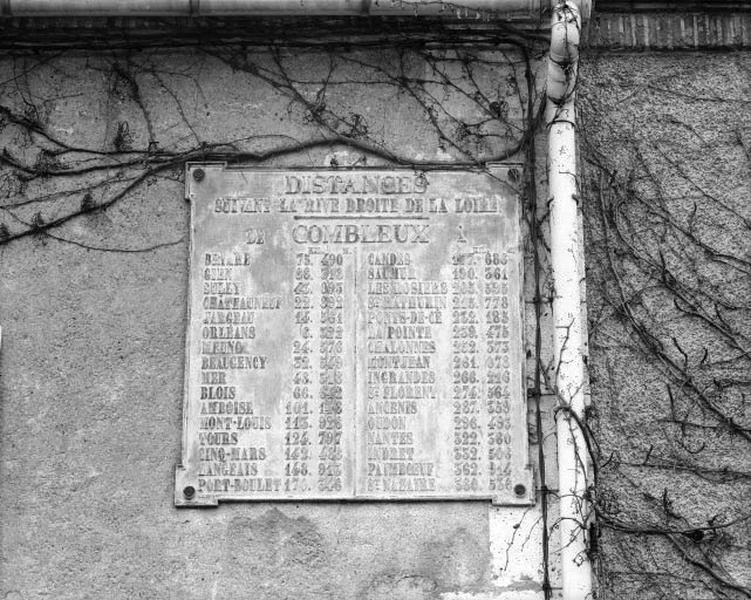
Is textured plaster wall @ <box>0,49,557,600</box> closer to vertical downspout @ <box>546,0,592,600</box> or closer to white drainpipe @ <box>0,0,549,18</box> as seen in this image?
vertical downspout @ <box>546,0,592,600</box>

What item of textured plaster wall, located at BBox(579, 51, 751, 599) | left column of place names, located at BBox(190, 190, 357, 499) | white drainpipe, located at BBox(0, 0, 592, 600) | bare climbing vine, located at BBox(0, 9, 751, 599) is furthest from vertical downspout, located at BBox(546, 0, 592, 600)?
left column of place names, located at BBox(190, 190, 357, 499)

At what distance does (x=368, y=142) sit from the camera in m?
6.28

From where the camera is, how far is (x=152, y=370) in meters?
5.96

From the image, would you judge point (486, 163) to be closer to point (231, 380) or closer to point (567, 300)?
point (567, 300)

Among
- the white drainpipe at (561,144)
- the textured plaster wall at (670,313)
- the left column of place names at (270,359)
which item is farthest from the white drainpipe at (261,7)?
the left column of place names at (270,359)

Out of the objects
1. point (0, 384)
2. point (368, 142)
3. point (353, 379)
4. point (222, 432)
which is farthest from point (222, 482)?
point (368, 142)

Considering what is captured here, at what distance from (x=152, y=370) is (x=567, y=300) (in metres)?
1.95

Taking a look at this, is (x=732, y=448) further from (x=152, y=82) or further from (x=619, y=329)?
(x=152, y=82)

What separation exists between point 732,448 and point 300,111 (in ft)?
8.64

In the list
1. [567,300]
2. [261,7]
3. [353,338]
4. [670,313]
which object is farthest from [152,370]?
[670,313]

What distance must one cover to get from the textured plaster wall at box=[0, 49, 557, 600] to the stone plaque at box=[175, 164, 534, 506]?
108 millimetres

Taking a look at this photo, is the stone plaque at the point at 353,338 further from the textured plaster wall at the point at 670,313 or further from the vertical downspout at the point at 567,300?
the textured plaster wall at the point at 670,313

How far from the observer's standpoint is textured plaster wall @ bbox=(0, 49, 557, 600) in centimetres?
573

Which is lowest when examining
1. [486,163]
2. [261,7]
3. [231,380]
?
[231,380]
